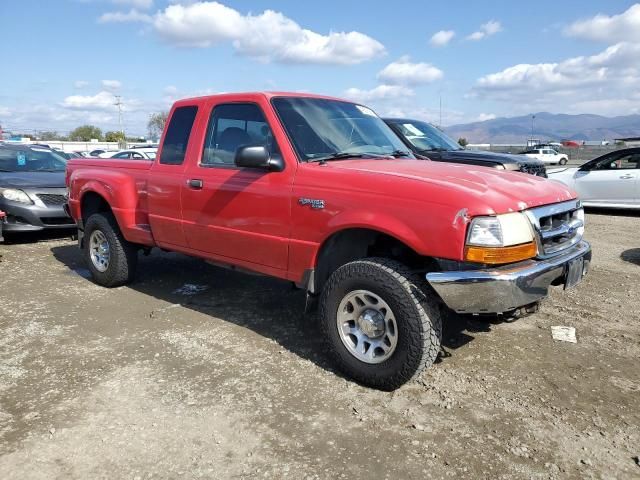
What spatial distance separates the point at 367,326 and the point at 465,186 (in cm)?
109

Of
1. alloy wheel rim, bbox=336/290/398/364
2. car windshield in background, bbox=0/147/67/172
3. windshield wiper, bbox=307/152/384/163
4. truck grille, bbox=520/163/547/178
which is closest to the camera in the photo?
alloy wheel rim, bbox=336/290/398/364

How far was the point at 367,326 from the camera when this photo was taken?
3.41 meters

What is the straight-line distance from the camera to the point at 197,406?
126 inches

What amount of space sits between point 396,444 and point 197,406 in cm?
123

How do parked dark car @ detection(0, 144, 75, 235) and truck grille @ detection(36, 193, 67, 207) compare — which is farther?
truck grille @ detection(36, 193, 67, 207)

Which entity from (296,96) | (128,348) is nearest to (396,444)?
(128,348)

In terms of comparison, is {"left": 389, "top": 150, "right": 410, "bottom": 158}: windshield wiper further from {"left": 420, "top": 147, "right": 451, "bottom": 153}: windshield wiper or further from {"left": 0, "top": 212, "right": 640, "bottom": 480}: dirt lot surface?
{"left": 420, "top": 147, "right": 451, "bottom": 153}: windshield wiper

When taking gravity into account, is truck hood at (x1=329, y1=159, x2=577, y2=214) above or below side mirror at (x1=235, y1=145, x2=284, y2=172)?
below

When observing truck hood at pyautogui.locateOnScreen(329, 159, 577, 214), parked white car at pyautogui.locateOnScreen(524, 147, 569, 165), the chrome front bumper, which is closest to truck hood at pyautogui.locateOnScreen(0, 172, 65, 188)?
truck hood at pyautogui.locateOnScreen(329, 159, 577, 214)

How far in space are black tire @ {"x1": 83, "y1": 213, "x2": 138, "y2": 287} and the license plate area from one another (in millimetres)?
4279

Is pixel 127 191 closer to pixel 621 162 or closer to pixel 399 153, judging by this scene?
pixel 399 153

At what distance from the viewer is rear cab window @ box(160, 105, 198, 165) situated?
4695 millimetres

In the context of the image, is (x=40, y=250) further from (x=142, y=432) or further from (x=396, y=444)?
(x=396, y=444)

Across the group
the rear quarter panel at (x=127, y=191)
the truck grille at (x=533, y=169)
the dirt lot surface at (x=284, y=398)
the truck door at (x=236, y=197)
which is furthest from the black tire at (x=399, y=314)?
the truck grille at (x=533, y=169)
